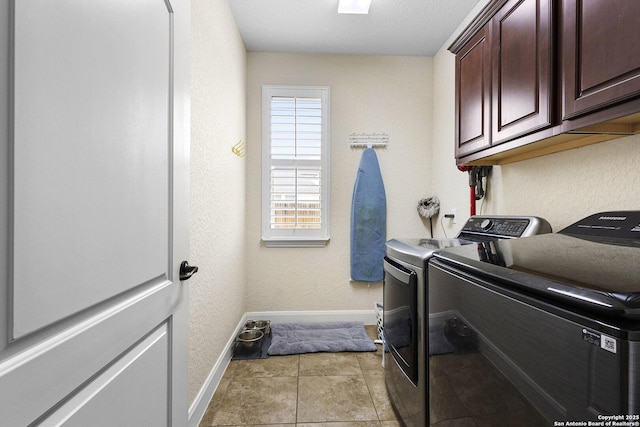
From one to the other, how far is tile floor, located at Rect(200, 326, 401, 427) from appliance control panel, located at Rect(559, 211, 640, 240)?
4.33 feet

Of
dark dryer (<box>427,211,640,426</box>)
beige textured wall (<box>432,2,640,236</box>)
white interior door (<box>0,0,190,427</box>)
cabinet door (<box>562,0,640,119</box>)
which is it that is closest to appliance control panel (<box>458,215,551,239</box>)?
beige textured wall (<box>432,2,640,236</box>)

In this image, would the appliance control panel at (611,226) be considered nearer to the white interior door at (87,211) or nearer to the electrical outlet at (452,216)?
the electrical outlet at (452,216)

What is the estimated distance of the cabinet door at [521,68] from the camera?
1.09 metres

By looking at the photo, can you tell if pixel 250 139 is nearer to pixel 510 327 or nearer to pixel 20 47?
pixel 20 47

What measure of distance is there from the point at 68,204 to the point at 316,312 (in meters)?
2.51

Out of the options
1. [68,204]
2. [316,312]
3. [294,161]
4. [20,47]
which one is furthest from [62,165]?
[316,312]

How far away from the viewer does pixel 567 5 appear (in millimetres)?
987

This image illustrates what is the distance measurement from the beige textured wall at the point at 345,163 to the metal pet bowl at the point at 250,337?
38 centimetres

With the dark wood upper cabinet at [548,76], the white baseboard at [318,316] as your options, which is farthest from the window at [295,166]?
the dark wood upper cabinet at [548,76]

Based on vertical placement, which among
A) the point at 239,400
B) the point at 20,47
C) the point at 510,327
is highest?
the point at 20,47

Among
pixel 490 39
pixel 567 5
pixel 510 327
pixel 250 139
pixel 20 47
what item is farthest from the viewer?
pixel 250 139

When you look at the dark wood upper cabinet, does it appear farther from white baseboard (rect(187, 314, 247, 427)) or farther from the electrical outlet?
white baseboard (rect(187, 314, 247, 427))

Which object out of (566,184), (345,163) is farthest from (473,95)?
(345,163)

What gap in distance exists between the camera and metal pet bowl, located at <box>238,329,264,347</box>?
2.23m
